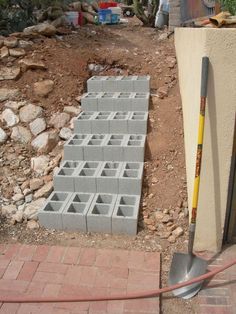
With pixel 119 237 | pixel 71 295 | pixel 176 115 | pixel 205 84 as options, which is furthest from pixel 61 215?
pixel 176 115

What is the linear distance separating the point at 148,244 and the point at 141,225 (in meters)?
0.27

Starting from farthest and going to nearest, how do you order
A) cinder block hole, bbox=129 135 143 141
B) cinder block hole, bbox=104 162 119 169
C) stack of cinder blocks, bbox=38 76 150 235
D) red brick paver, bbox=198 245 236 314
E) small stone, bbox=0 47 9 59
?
small stone, bbox=0 47 9 59, cinder block hole, bbox=129 135 143 141, cinder block hole, bbox=104 162 119 169, stack of cinder blocks, bbox=38 76 150 235, red brick paver, bbox=198 245 236 314

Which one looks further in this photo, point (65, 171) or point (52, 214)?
point (65, 171)

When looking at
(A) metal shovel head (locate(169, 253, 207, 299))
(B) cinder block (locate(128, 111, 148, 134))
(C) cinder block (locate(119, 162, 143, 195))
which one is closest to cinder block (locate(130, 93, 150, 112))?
(B) cinder block (locate(128, 111, 148, 134))

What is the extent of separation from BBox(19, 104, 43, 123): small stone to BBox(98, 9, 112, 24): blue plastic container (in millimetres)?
5329

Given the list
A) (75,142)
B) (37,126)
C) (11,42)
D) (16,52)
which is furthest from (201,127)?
(11,42)

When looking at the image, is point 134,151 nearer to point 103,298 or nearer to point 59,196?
point 59,196

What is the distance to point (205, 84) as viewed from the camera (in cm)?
257

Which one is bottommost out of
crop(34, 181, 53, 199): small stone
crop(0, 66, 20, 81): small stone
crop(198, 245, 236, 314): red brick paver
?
crop(198, 245, 236, 314): red brick paver

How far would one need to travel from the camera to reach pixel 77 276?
9.76 feet

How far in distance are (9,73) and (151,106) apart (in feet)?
8.03

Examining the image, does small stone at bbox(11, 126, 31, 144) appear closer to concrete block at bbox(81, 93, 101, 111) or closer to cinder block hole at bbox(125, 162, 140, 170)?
concrete block at bbox(81, 93, 101, 111)

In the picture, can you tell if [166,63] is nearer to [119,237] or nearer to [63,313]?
[119,237]

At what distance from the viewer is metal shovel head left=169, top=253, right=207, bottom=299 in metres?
2.81
